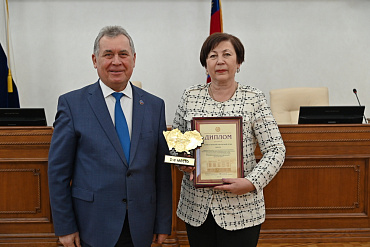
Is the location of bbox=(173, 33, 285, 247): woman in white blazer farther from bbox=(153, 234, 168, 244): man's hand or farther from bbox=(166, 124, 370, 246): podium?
bbox=(166, 124, 370, 246): podium

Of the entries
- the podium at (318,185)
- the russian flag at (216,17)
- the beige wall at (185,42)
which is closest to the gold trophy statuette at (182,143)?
the podium at (318,185)

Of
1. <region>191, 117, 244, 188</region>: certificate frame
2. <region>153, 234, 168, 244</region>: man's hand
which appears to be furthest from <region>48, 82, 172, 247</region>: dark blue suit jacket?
<region>191, 117, 244, 188</region>: certificate frame

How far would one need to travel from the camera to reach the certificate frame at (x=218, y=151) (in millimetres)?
1580

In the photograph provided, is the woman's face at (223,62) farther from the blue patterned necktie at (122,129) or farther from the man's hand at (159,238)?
the man's hand at (159,238)

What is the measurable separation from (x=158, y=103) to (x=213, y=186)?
0.41 m

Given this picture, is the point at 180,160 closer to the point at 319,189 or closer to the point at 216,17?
the point at 319,189

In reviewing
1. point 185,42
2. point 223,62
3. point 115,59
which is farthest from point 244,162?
point 185,42

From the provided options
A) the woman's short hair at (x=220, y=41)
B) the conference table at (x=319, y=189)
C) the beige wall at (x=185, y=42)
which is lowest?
the conference table at (x=319, y=189)

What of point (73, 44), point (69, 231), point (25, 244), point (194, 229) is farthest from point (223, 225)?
point (73, 44)

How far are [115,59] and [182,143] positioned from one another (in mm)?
401

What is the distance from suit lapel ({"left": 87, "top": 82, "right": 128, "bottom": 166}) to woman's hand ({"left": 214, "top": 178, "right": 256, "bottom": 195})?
0.41m

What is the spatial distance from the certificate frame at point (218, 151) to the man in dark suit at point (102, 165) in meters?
0.21

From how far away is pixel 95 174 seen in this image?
1440 mm

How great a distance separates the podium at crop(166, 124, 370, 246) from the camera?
3006mm
